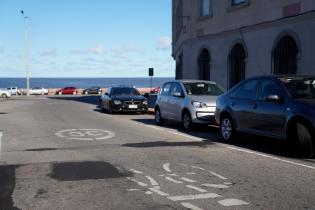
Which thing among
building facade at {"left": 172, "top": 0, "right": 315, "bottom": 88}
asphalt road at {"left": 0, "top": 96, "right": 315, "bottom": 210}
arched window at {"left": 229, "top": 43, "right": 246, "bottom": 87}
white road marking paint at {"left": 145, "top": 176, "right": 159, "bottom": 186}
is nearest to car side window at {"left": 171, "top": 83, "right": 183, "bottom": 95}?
asphalt road at {"left": 0, "top": 96, "right": 315, "bottom": 210}

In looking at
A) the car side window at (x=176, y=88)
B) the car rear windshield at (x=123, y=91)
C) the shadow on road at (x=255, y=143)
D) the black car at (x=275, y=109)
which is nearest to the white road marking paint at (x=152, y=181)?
the black car at (x=275, y=109)

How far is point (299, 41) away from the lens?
756 inches

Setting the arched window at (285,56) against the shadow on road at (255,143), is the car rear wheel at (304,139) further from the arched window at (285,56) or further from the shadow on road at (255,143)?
the arched window at (285,56)

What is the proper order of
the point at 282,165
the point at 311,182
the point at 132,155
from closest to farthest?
the point at 311,182 → the point at 282,165 → the point at 132,155

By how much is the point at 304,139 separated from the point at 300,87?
1312 millimetres

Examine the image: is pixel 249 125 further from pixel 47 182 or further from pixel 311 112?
pixel 47 182

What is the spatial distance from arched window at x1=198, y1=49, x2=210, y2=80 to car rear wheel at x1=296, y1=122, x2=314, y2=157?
19.2m

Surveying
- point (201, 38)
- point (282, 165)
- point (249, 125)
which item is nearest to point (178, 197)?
point (282, 165)

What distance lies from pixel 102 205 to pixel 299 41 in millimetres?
14816

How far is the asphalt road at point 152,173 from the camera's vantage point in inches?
249

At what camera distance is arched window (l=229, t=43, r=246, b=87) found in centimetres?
2466

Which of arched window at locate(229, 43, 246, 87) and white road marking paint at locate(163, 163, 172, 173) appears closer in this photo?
white road marking paint at locate(163, 163, 172, 173)

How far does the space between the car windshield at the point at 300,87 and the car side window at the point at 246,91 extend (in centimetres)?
95

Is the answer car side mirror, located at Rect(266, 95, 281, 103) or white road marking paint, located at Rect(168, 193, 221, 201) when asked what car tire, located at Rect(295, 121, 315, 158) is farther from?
white road marking paint, located at Rect(168, 193, 221, 201)
